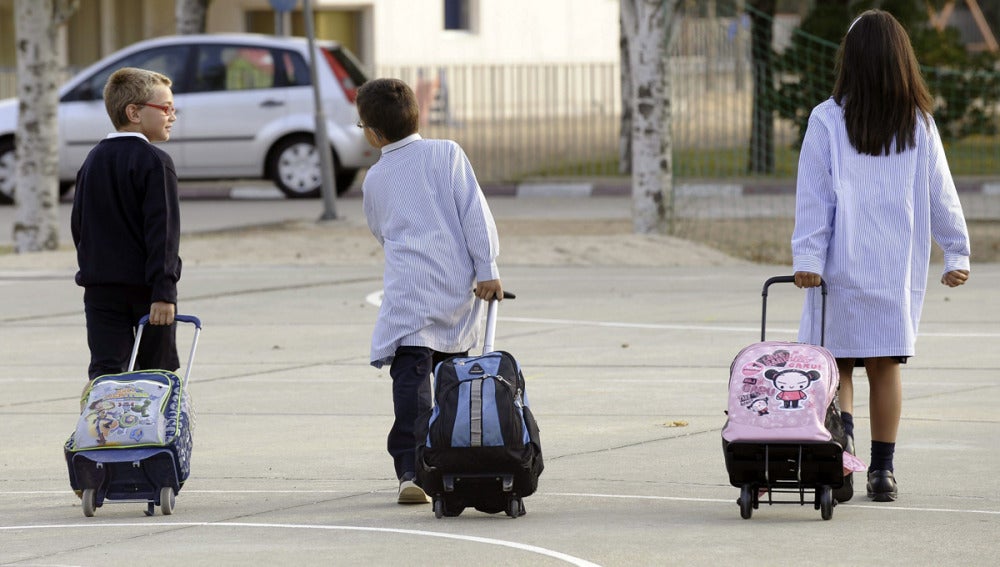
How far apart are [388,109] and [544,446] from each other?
1.81 metres

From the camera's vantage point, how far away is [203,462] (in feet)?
24.9

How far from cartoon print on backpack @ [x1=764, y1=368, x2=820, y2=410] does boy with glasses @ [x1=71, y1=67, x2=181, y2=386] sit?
2.13m

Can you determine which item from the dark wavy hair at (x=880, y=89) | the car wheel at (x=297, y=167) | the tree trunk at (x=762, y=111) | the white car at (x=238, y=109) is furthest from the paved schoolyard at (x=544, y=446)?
the car wheel at (x=297, y=167)

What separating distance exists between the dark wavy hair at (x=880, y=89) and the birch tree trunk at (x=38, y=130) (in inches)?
472

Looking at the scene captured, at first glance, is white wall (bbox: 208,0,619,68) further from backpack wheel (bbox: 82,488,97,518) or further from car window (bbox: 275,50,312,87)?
backpack wheel (bbox: 82,488,97,518)

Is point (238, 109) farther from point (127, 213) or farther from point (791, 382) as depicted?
point (791, 382)

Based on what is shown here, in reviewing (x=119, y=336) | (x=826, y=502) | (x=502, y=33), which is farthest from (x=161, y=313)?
(x=502, y=33)

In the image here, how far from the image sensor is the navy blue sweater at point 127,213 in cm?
675

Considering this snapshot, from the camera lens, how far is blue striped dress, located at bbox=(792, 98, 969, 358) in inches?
254

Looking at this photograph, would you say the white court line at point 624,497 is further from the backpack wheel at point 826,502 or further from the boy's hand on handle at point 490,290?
the boy's hand on handle at point 490,290

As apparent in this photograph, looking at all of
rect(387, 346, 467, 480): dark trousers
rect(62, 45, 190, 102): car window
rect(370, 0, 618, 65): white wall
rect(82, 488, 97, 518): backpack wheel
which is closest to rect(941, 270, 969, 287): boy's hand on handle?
rect(387, 346, 467, 480): dark trousers

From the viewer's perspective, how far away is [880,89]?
646 centimetres

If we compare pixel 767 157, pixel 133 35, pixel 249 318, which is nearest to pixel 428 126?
pixel 767 157

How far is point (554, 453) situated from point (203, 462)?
139 centimetres
